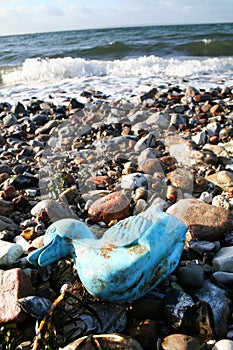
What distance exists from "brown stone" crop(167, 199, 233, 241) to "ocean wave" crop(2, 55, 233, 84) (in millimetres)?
6689

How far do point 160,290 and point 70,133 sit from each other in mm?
2968

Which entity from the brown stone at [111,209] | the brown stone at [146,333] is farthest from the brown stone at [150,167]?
the brown stone at [146,333]

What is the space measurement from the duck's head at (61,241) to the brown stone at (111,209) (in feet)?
2.14

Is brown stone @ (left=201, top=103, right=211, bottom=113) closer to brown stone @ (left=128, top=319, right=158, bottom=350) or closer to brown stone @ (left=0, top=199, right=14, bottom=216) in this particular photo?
brown stone @ (left=0, top=199, right=14, bottom=216)

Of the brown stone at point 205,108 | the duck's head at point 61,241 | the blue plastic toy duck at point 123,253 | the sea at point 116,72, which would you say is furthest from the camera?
the sea at point 116,72

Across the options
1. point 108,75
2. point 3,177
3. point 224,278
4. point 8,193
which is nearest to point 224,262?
point 224,278

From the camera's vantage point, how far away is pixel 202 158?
10.4 ft

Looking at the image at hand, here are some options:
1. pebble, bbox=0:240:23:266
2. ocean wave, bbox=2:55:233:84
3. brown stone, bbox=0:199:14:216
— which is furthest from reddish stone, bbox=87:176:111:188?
ocean wave, bbox=2:55:233:84

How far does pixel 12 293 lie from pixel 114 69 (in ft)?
29.1

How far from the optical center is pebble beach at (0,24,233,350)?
1492mm

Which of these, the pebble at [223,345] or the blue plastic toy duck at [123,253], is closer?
the pebble at [223,345]

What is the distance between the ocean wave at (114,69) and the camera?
29.2 feet

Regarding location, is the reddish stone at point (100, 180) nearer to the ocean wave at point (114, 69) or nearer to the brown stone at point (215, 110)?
the brown stone at point (215, 110)

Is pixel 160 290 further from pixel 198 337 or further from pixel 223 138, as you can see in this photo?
pixel 223 138
